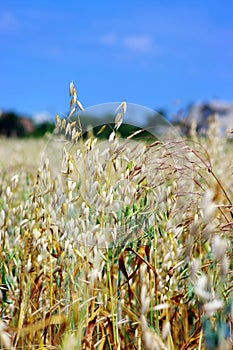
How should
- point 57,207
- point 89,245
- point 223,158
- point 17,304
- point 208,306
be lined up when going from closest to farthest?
point 208,306 → point 89,245 → point 57,207 → point 17,304 → point 223,158

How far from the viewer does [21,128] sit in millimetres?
29469

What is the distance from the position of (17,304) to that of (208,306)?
105 cm

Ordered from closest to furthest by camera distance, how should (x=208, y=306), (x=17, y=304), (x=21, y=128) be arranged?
1. (x=208, y=306)
2. (x=17, y=304)
3. (x=21, y=128)

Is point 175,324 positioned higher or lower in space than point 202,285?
lower

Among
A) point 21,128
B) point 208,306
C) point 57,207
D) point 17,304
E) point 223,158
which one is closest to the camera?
point 208,306

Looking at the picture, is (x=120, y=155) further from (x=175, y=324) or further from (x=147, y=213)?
(x=175, y=324)

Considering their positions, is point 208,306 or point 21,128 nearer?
point 208,306

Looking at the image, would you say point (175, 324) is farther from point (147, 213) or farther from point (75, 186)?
point (75, 186)

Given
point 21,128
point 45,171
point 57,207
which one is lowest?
point 57,207

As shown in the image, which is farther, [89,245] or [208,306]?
[89,245]

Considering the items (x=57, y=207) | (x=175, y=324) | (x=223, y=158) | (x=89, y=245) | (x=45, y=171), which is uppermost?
(x=223, y=158)

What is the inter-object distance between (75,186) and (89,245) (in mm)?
198

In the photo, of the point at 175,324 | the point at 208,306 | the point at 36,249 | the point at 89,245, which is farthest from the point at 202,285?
the point at 36,249

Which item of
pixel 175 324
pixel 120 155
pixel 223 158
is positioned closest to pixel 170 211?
pixel 120 155
